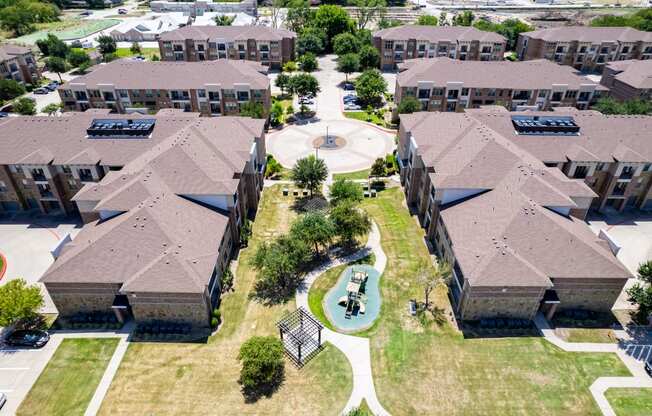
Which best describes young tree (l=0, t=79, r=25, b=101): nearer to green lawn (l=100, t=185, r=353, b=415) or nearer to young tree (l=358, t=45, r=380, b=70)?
young tree (l=358, t=45, r=380, b=70)

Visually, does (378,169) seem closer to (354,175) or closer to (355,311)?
(354,175)

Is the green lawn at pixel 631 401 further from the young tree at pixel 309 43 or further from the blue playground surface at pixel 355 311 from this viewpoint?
the young tree at pixel 309 43

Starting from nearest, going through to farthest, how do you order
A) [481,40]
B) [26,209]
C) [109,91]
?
[26,209] → [109,91] → [481,40]

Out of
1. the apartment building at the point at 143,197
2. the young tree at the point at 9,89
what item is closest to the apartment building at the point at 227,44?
the young tree at the point at 9,89

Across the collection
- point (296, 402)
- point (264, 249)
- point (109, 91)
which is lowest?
point (296, 402)

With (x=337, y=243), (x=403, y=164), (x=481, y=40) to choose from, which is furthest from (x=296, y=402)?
(x=481, y=40)

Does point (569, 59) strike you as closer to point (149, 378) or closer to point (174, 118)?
point (174, 118)

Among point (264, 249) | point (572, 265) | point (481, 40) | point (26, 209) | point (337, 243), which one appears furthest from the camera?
point (481, 40)

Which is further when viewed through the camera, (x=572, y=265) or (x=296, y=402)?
(x=572, y=265)

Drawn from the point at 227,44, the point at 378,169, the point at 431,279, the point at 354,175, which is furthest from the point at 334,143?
the point at 227,44
